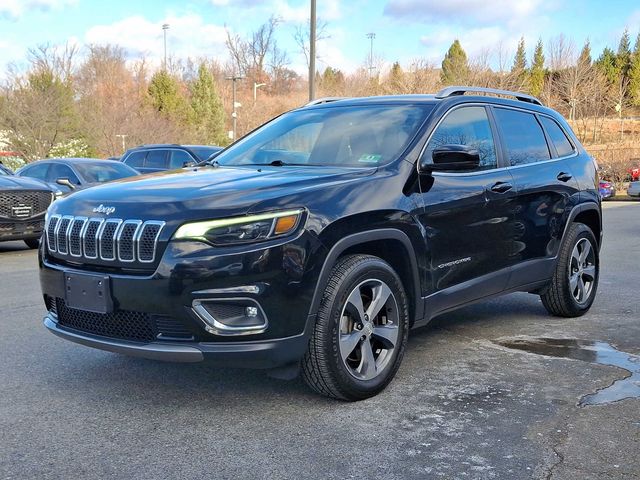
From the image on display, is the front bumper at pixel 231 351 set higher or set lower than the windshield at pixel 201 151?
lower

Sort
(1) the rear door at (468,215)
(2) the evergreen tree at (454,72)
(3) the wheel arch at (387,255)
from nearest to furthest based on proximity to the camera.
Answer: (3) the wheel arch at (387,255)
(1) the rear door at (468,215)
(2) the evergreen tree at (454,72)

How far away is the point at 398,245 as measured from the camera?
13.2ft

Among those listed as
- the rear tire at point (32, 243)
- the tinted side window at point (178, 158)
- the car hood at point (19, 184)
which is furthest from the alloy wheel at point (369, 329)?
the tinted side window at point (178, 158)

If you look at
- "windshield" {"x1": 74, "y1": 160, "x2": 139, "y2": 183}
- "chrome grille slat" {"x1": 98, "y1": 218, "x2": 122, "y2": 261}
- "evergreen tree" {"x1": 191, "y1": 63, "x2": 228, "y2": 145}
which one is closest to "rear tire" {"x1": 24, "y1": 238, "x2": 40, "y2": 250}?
"windshield" {"x1": 74, "y1": 160, "x2": 139, "y2": 183}

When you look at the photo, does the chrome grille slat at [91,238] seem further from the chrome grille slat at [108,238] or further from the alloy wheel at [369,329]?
the alloy wheel at [369,329]

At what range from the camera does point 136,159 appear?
16547 mm

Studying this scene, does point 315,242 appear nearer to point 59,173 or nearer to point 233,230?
point 233,230

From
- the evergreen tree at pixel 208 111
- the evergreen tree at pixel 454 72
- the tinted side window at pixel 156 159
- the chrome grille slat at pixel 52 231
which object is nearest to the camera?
the chrome grille slat at pixel 52 231

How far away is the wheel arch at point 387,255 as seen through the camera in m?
3.54

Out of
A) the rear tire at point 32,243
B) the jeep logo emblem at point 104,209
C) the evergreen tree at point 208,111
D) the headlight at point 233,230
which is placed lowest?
the rear tire at point 32,243

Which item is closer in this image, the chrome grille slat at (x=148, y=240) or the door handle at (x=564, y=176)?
the chrome grille slat at (x=148, y=240)

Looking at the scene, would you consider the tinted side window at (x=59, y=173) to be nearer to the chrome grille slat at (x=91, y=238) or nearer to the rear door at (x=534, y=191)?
the rear door at (x=534, y=191)

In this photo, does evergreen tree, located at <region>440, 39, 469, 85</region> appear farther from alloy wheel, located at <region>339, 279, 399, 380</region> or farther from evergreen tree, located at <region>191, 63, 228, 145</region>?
alloy wheel, located at <region>339, 279, 399, 380</region>

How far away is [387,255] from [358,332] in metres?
0.55
